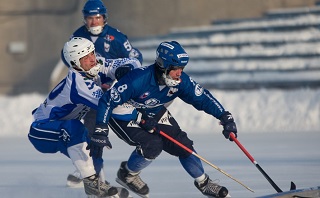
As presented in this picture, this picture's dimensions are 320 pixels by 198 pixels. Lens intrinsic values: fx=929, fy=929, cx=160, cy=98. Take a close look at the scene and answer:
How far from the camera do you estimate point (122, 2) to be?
16781 mm

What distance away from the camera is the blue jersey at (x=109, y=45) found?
812cm

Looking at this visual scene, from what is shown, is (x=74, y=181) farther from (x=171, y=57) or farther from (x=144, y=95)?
(x=171, y=57)

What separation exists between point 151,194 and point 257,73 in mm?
7289

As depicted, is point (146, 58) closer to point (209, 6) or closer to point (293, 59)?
point (209, 6)

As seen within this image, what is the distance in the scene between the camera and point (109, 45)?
321 inches

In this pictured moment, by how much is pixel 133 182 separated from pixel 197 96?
2.70ft

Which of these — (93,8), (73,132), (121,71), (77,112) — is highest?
(93,8)

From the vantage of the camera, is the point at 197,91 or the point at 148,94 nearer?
the point at 148,94

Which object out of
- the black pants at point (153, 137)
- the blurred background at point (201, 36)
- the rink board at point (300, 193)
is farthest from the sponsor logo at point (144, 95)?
the blurred background at point (201, 36)

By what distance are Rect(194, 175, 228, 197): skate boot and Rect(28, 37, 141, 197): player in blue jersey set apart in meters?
0.61

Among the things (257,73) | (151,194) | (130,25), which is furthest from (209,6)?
(151,194)

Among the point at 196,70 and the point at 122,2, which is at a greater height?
the point at 122,2

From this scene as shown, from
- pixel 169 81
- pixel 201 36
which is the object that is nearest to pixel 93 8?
pixel 169 81

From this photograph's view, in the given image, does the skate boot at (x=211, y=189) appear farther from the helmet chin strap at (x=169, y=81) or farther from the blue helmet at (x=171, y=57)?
the blue helmet at (x=171, y=57)
